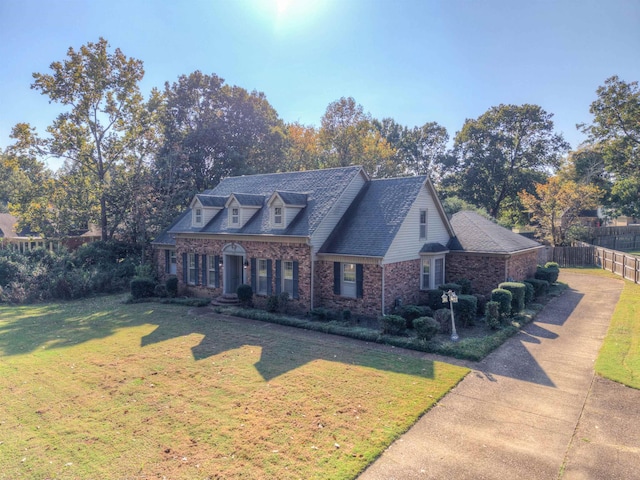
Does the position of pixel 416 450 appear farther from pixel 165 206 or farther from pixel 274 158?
pixel 274 158

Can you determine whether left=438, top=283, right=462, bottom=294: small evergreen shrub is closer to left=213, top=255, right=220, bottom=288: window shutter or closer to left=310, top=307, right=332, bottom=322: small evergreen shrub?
left=310, top=307, right=332, bottom=322: small evergreen shrub

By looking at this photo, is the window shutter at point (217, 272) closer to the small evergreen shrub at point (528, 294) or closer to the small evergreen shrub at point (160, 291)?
the small evergreen shrub at point (160, 291)

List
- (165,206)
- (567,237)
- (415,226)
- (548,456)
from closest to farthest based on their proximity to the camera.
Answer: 1. (548,456)
2. (415,226)
3. (165,206)
4. (567,237)

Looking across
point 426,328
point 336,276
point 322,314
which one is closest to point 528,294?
point 426,328

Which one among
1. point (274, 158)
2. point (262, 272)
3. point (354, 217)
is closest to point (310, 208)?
point (354, 217)

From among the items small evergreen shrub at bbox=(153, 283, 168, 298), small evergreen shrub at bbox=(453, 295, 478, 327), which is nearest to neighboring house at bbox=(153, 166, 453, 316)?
small evergreen shrub at bbox=(153, 283, 168, 298)

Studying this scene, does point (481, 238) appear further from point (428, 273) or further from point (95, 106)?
point (95, 106)

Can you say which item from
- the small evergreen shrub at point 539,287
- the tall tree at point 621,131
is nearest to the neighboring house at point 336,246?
the small evergreen shrub at point 539,287
